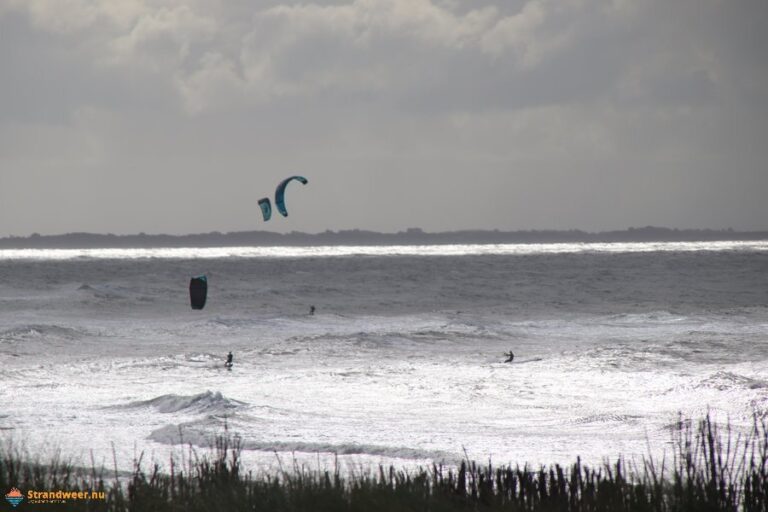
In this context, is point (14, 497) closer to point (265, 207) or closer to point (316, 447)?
point (316, 447)

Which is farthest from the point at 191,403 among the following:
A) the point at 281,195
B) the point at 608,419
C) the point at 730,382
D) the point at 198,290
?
the point at 198,290

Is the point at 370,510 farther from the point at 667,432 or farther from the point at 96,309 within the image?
the point at 96,309

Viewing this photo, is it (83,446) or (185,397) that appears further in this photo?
(185,397)

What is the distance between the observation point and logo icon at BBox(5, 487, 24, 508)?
6.92m

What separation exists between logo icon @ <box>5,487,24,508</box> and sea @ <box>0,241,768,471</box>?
0.72 m

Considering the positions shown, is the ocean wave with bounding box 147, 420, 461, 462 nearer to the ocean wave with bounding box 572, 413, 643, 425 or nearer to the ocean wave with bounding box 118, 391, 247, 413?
the ocean wave with bounding box 118, 391, 247, 413

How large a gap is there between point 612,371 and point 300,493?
14.9m

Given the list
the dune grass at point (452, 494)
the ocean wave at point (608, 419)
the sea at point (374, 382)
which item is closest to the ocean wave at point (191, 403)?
the sea at point (374, 382)

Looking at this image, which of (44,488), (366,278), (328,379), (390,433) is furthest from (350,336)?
(366,278)

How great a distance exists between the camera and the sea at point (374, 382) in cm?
1188

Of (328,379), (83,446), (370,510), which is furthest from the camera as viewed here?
(328,379)

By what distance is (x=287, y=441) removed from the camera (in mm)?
12117

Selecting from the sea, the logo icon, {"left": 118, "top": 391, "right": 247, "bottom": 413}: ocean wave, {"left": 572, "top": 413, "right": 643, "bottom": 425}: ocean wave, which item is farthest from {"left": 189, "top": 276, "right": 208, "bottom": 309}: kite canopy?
the logo icon

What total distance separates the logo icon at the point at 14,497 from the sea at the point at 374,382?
72cm
